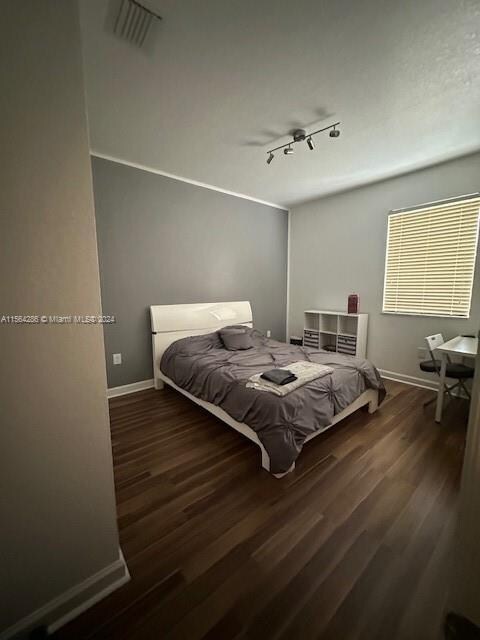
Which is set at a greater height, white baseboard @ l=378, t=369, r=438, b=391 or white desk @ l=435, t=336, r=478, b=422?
white desk @ l=435, t=336, r=478, b=422

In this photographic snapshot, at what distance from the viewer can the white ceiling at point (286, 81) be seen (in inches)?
54.6

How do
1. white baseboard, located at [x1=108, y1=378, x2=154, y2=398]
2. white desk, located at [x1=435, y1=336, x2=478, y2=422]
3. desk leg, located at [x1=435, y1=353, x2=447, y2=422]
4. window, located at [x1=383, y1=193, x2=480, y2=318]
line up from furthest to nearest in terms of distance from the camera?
white baseboard, located at [x1=108, y1=378, x2=154, y2=398]
window, located at [x1=383, y1=193, x2=480, y2=318]
desk leg, located at [x1=435, y1=353, x2=447, y2=422]
white desk, located at [x1=435, y1=336, x2=478, y2=422]

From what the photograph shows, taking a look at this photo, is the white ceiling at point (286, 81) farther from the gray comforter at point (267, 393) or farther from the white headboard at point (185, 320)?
the gray comforter at point (267, 393)

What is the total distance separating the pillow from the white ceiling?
2.03 m

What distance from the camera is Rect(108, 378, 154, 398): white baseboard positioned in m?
3.10

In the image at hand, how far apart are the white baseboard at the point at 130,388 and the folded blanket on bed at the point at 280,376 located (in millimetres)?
1889

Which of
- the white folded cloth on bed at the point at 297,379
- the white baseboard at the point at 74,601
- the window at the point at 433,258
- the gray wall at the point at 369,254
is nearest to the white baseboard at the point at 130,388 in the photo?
the white folded cloth on bed at the point at 297,379

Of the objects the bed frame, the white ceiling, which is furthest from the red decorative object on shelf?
the white ceiling

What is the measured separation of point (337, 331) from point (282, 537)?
10.0 feet

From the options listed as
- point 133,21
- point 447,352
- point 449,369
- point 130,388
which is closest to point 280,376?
point 447,352

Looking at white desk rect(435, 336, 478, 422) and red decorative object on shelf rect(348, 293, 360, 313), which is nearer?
white desk rect(435, 336, 478, 422)

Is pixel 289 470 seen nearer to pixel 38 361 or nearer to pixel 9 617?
pixel 9 617

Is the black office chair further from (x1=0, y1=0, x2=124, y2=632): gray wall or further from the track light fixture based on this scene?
(x1=0, y1=0, x2=124, y2=632): gray wall

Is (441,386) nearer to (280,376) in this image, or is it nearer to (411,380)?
(411,380)
